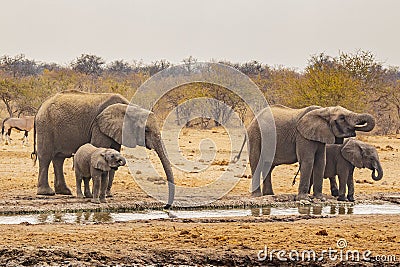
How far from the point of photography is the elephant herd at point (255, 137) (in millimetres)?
16547

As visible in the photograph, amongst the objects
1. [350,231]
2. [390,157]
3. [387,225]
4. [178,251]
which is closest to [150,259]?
[178,251]

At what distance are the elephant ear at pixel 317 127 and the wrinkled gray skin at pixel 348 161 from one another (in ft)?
1.57

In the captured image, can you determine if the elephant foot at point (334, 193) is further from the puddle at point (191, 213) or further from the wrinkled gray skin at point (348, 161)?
the puddle at point (191, 213)

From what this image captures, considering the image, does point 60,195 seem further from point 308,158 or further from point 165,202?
point 308,158

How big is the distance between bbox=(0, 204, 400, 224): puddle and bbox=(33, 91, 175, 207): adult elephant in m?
1.82

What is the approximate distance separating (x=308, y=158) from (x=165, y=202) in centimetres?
324

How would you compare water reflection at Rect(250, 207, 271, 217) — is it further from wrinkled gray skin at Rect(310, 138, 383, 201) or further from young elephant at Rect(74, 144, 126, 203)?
young elephant at Rect(74, 144, 126, 203)

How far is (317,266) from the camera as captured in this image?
9781 millimetres

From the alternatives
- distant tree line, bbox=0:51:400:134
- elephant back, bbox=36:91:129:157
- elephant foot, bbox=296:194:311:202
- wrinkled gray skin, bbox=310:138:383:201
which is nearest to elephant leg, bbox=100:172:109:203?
elephant back, bbox=36:91:129:157

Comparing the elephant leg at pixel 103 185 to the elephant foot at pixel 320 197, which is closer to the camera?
the elephant leg at pixel 103 185

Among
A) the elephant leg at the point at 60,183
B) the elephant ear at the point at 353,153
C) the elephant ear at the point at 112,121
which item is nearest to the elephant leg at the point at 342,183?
the elephant ear at the point at 353,153

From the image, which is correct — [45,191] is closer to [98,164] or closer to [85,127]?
[85,127]

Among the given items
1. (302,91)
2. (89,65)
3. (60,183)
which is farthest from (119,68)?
(60,183)

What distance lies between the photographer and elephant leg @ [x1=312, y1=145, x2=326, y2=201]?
1708 centimetres
